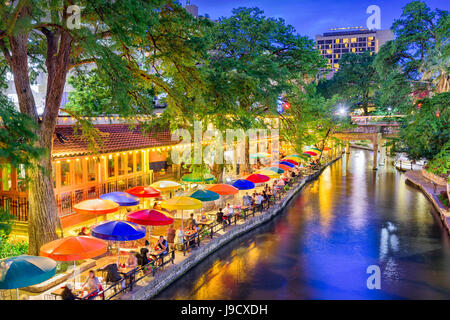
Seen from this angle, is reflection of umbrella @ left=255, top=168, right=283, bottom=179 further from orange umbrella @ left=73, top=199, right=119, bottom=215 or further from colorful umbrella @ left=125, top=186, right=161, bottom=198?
orange umbrella @ left=73, top=199, right=119, bottom=215

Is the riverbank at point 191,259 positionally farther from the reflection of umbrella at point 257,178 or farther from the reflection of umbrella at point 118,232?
the reflection of umbrella at point 257,178

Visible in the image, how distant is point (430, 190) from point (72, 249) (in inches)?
1256

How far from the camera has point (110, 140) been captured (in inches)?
768

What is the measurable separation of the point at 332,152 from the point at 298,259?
5182 centimetres

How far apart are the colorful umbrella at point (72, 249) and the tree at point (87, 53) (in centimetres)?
215

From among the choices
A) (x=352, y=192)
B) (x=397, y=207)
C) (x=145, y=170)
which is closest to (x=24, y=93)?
(x=145, y=170)

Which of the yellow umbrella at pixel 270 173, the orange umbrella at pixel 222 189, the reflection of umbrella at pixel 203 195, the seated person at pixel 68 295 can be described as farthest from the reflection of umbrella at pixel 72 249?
the yellow umbrella at pixel 270 173

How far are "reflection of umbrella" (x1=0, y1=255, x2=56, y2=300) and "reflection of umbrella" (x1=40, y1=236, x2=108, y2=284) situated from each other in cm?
92

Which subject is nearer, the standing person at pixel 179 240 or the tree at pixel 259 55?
the standing person at pixel 179 240

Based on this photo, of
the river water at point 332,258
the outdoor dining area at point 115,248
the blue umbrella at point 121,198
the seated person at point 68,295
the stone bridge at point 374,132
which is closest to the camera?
the outdoor dining area at point 115,248

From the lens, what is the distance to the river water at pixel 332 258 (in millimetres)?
12727

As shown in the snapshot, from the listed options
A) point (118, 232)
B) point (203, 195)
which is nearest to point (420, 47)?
point (203, 195)

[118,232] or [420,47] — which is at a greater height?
[420,47]

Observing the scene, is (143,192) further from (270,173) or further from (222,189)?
(270,173)
